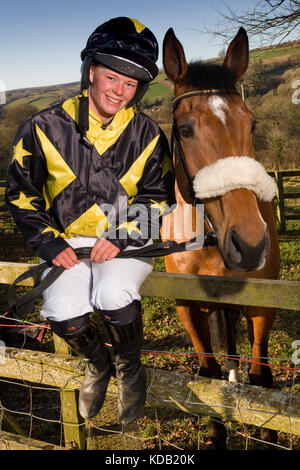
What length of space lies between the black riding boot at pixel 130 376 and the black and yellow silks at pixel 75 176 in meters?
0.51

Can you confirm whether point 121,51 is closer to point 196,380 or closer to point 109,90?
point 109,90

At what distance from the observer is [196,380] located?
80.0 inches

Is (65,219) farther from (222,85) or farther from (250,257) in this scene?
(222,85)

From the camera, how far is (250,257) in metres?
1.58

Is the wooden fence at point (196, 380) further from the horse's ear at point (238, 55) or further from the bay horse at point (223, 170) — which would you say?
the horse's ear at point (238, 55)

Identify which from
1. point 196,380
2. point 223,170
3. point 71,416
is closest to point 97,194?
point 223,170

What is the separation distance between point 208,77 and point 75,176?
3.12 ft

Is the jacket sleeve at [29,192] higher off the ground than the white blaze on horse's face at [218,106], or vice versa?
the white blaze on horse's face at [218,106]

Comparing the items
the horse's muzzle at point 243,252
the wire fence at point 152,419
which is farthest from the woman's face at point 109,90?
the wire fence at point 152,419

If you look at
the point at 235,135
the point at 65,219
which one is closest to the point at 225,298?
the point at 235,135

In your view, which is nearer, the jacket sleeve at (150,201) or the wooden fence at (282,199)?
the jacket sleeve at (150,201)

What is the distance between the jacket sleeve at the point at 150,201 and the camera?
196 cm

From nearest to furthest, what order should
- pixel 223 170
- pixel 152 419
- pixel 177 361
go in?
1. pixel 223 170
2. pixel 152 419
3. pixel 177 361

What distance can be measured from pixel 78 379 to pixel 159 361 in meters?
2.43
